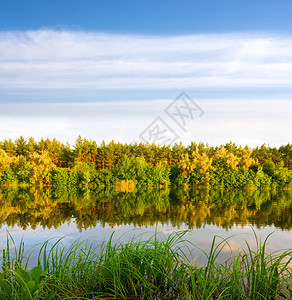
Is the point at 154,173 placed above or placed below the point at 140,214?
above

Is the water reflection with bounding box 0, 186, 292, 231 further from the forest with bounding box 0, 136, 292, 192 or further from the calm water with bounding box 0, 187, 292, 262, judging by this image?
the forest with bounding box 0, 136, 292, 192

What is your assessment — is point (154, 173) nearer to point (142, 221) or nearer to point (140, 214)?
point (140, 214)

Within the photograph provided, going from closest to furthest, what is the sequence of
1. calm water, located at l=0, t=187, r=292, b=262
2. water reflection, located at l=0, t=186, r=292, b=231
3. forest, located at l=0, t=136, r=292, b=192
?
calm water, located at l=0, t=187, r=292, b=262 → water reflection, located at l=0, t=186, r=292, b=231 → forest, located at l=0, t=136, r=292, b=192

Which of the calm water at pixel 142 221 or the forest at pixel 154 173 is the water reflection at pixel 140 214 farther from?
the forest at pixel 154 173

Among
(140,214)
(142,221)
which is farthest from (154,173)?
(142,221)

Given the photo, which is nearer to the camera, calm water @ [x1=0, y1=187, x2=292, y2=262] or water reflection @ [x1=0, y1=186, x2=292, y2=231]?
calm water @ [x1=0, y1=187, x2=292, y2=262]

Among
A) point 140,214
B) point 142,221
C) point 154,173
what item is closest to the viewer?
point 142,221

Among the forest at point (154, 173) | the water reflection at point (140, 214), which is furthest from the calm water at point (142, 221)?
the forest at point (154, 173)

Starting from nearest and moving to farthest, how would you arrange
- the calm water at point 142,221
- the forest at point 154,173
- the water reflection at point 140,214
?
1. the calm water at point 142,221
2. the water reflection at point 140,214
3. the forest at point 154,173

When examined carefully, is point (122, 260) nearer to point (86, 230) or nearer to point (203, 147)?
point (86, 230)

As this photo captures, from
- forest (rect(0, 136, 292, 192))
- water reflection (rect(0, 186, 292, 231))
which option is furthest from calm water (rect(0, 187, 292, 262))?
forest (rect(0, 136, 292, 192))

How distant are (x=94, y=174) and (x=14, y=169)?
8.14m

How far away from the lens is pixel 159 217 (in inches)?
547

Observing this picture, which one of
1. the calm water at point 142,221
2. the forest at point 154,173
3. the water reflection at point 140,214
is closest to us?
the calm water at point 142,221
